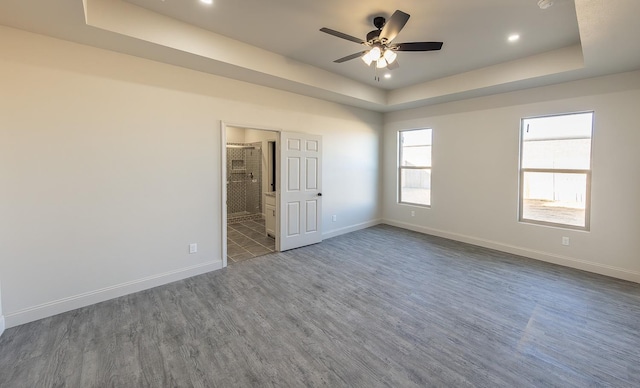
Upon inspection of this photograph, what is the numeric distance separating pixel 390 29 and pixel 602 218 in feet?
13.6

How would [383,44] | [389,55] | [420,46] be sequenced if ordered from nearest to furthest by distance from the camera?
[420,46] → [383,44] → [389,55]

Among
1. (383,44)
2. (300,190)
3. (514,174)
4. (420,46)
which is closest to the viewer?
(420,46)

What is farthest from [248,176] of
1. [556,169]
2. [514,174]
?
[556,169]

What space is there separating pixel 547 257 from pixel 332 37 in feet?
15.6

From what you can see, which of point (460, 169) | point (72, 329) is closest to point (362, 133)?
point (460, 169)

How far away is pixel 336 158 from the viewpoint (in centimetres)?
566

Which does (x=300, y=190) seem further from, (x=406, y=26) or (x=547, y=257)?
(x=547, y=257)

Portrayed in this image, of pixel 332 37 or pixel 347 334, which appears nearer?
pixel 347 334

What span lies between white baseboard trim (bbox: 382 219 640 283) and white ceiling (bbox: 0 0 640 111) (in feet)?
8.91

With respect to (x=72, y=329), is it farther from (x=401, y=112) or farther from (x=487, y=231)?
(x=401, y=112)

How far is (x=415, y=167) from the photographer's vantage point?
20.5 feet

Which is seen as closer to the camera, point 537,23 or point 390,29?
point 390,29

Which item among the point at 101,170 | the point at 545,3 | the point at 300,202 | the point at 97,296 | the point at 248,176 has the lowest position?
the point at 97,296

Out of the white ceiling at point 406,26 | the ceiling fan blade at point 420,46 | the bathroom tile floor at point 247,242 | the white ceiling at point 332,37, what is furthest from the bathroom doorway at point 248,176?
the ceiling fan blade at point 420,46
